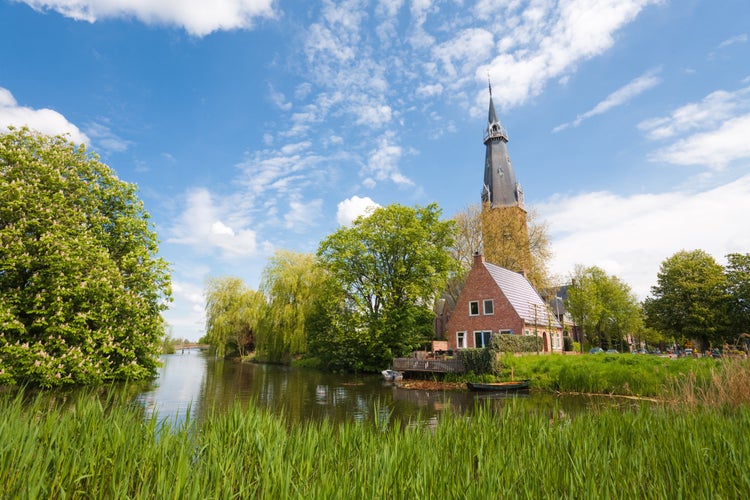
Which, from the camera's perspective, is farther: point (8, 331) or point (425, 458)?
point (8, 331)

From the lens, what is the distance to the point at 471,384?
21703mm

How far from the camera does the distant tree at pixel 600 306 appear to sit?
157 feet

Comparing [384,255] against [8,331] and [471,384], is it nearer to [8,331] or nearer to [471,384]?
[471,384]


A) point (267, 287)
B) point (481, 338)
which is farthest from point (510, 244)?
point (267, 287)

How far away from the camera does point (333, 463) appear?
4.34 m

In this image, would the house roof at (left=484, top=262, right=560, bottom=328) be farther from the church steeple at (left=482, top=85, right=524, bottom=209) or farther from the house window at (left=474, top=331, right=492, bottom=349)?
the church steeple at (left=482, top=85, right=524, bottom=209)

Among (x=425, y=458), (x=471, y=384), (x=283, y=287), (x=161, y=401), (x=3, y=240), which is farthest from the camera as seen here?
(x=283, y=287)

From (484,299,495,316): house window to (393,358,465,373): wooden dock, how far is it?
7121 millimetres

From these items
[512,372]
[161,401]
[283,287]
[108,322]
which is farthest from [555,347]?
[108,322]

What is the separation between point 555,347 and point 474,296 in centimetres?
944

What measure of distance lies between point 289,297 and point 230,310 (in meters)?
10.3

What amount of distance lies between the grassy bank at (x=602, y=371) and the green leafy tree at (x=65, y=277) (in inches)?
745

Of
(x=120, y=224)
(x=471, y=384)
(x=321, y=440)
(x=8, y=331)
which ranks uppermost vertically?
(x=120, y=224)

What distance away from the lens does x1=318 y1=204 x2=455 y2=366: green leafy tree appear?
3347 cm
